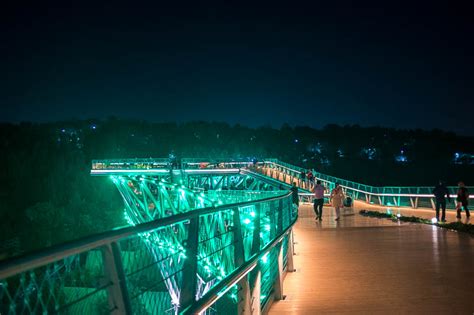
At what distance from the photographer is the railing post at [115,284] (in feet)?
9.58

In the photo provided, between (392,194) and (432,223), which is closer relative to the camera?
(432,223)

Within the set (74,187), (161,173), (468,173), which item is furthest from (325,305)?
(468,173)

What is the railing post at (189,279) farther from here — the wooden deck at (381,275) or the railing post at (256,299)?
the wooden deck at (381,275)

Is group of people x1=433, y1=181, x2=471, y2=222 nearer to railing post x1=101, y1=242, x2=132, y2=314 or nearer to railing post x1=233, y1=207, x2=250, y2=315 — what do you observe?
railing post x1=233, y1=207, x2=250, y2=315

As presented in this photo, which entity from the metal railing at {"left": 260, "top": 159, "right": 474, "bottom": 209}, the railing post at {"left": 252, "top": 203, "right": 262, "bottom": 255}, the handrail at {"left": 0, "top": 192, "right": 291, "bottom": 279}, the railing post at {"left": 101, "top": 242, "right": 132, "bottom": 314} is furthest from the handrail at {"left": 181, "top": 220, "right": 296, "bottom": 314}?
the metal railing at {"left": 260, "top": 159, "right": 474, "bottom": 209}

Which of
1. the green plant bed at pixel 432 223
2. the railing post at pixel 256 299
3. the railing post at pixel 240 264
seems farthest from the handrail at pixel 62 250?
the green plant bed at pixel 432 223

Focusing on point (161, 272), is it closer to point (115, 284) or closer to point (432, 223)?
point (115, 284)

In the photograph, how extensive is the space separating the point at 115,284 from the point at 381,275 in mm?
8267

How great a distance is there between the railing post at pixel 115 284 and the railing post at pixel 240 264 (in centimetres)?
341

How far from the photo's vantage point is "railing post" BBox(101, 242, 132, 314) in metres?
2.92

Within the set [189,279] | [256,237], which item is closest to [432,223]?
[256,237]

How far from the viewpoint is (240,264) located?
251 inches

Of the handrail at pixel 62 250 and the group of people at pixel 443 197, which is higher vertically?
the group of people at pixel 443 197

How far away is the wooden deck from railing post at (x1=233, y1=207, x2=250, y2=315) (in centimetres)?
160
